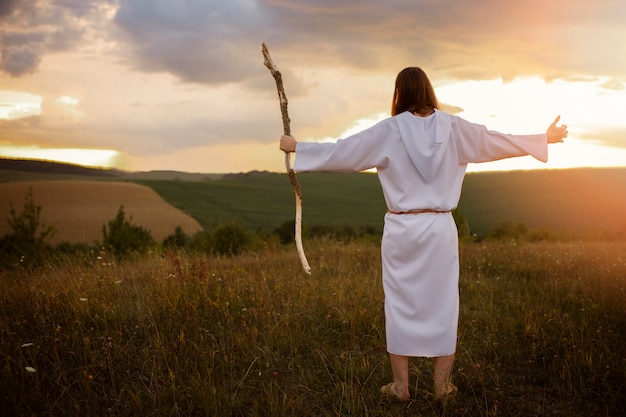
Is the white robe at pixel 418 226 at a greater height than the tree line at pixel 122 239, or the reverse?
the white robe at pixel 418 226

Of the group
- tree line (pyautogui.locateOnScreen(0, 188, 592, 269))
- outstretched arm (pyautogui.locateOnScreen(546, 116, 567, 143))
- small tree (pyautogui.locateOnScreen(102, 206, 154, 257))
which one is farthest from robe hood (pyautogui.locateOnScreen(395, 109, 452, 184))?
small tree (pyautogui.locateOnScreen(102, 206, 154, 257))

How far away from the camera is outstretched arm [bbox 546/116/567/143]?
488cm

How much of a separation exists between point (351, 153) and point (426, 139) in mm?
626

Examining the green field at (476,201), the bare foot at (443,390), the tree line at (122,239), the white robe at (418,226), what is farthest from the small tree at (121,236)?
the green field at (476,201)

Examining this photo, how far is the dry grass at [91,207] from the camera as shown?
37156 mm

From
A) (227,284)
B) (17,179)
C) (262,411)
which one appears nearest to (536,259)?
(227,284)

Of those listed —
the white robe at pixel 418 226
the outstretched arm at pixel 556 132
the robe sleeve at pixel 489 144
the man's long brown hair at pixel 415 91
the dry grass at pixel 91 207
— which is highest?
the man's long brown hair at pixel 415 91

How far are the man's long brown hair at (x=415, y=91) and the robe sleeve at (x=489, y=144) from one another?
12.1 inches

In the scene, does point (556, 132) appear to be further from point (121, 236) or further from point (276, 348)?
point (121, 236)

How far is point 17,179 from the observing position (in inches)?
2317

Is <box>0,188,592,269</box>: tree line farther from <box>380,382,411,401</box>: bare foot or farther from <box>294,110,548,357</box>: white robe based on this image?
<box>294,110,548,357</box>: white robe

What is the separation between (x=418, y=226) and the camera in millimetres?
4219

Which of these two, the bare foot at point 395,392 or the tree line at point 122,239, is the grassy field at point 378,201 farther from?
the bare foot at point 395,392

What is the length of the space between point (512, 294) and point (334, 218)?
48855 millimetres
